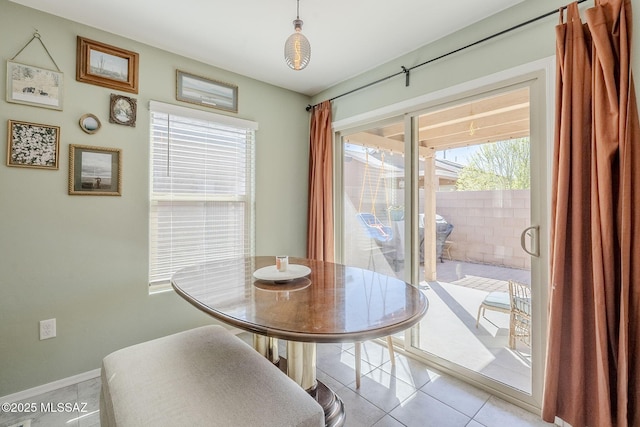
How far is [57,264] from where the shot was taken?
1.96 m

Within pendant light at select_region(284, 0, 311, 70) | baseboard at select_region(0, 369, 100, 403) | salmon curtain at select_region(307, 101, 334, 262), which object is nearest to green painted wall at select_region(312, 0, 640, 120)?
salmon curtain at select_region(307, 101, 334, 262)

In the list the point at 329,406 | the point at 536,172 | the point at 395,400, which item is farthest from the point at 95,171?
the point at 536,172

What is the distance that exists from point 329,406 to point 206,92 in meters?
2.62

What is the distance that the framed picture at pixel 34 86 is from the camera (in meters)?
1.81

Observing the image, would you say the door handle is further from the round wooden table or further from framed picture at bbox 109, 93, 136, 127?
framed picture at bbox 109, 93, 136, 127

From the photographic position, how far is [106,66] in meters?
2.12

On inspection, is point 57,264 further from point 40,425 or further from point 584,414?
point 584,414

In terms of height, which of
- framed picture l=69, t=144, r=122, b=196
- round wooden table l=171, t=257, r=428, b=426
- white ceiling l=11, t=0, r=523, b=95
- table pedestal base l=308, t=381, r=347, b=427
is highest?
white ceiling l=11, t=0, r=523, b=95

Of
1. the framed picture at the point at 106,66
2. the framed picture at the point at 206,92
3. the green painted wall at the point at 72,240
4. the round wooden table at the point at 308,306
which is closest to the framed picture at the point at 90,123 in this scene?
the green painted wall at the point at 72,240

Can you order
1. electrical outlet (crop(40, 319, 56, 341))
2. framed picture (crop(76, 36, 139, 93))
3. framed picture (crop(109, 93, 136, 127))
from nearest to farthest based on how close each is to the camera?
electrical outlet (crop(40, 319, 56, 341))
framed picture (crop(76, 36, 139, 93))
framed picture (crop(109, 93, 136, 127))

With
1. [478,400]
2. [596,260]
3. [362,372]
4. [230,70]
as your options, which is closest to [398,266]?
[362,372]

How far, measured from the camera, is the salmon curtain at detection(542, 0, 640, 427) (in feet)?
4.40

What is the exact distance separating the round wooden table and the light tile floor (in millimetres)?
276

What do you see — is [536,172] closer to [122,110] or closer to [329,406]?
[329,406]
